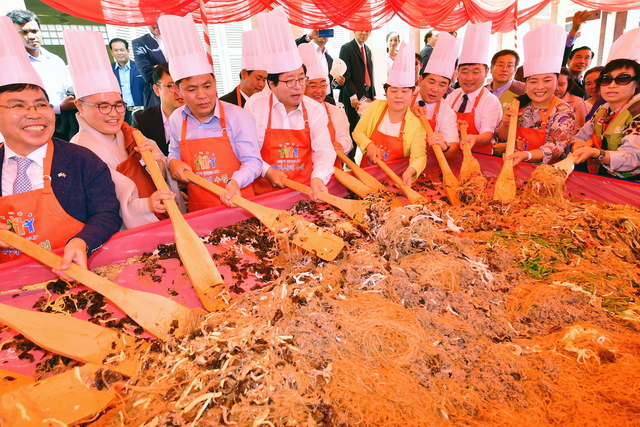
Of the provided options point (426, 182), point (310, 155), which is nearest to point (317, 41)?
point (310, 155)

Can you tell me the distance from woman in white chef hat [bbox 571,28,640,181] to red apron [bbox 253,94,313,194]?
2.16 m

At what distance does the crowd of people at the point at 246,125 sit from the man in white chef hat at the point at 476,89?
13mm

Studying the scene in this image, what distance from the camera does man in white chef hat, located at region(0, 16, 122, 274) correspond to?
1879 mm

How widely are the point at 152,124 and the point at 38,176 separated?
1.70 meters

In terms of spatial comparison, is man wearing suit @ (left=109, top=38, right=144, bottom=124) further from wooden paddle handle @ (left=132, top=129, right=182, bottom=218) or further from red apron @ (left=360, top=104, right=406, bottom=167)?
red apron @ (left=360, top=104, right=406, bottom=167)

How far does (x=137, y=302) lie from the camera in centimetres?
154

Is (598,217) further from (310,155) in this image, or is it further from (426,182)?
(310,155)

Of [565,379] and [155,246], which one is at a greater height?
[155,246]

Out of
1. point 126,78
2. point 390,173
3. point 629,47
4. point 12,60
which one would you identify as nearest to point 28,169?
point 12,60

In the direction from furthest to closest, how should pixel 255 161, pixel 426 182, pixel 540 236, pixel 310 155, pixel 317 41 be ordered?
pixel 317 41 < pixel 310 155 < pixel 426 182 < pixel 255 161 < pixel 540 236

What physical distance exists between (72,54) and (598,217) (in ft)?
11.7

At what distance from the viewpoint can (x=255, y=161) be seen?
114 inches

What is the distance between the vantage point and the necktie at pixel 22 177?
1951mm

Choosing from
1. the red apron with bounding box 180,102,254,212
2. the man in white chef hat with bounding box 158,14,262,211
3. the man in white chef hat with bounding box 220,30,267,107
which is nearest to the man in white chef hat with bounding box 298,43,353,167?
the man in white chef hat with bounding box 220,30,267,107
